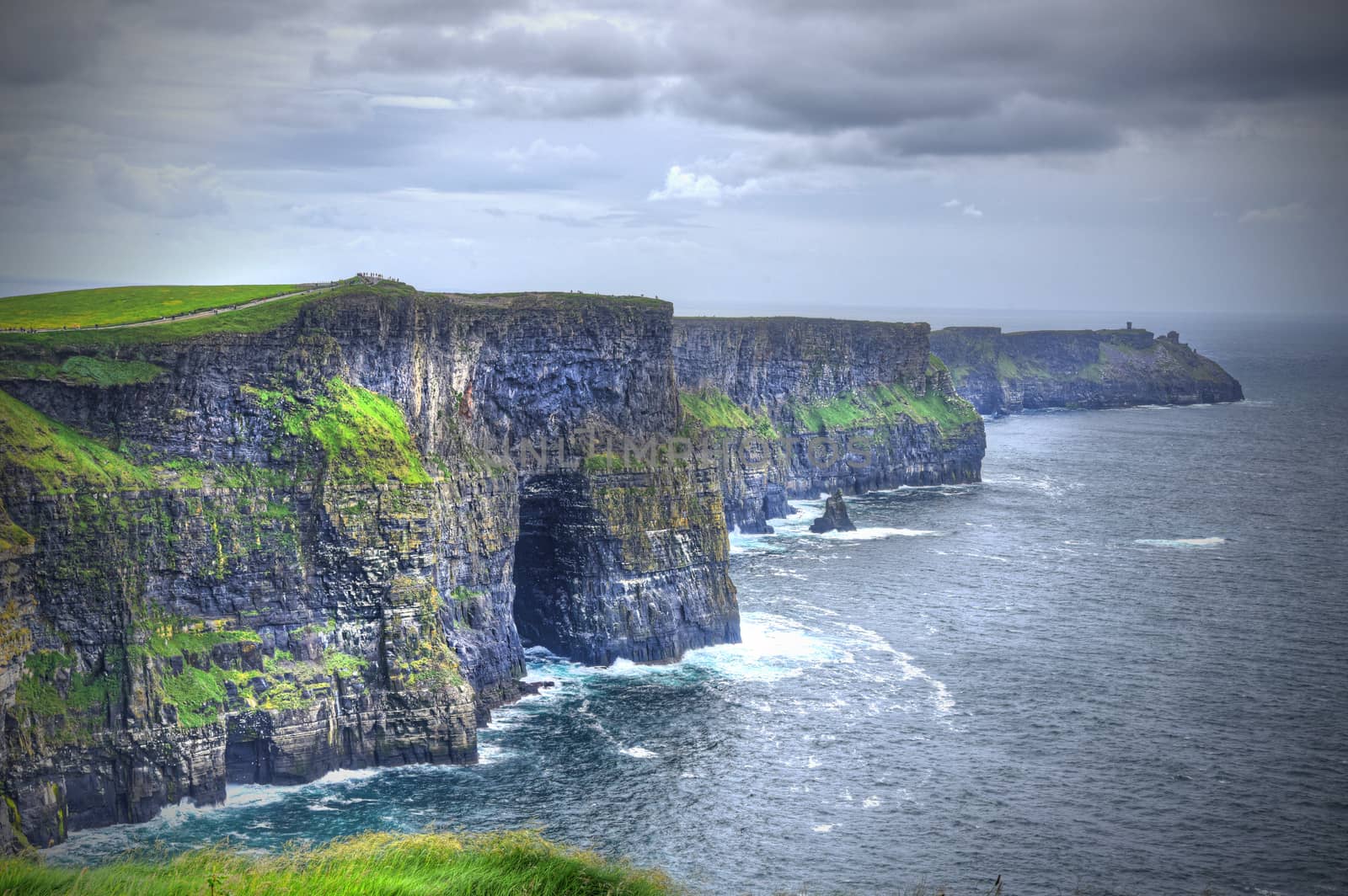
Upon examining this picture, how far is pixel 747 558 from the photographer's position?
482ft

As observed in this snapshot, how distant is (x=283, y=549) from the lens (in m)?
77.7

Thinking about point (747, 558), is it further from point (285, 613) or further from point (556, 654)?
point (285, 613)

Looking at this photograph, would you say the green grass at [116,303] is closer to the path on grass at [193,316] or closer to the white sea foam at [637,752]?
the path on grass at [193,316]

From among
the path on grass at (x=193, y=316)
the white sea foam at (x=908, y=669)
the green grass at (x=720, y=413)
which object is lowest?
the white sea foam at (x=908, y=669)

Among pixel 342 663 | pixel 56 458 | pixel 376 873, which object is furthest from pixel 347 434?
pixel 376 873

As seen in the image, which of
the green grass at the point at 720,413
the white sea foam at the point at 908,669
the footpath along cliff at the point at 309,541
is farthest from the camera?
the green grass at the point at 720,413

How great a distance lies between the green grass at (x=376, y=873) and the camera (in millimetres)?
41531

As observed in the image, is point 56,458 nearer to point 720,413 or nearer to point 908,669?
point 908,669

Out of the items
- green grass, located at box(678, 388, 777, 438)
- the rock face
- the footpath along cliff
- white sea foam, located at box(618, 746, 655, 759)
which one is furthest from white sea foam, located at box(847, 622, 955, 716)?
green grass, located at box(678, 388, 777, 438)

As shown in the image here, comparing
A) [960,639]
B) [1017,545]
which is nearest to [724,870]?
[960,639]

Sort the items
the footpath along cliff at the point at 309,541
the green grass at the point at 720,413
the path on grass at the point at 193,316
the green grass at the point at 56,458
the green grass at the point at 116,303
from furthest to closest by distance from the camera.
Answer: the green grass at the point at 720,413 < the green grass at the point at 116,303 < the path on grass at the point at 193,316 < the green grass at the point at 56,458 < the footpath along cliff at the point at 309,541

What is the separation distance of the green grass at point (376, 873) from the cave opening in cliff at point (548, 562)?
170 ft

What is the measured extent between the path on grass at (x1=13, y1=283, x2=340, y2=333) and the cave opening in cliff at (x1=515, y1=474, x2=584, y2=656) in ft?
78.1

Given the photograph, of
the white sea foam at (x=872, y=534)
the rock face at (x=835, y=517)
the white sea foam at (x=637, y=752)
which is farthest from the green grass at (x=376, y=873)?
the rock face at (x=835, y=517)
